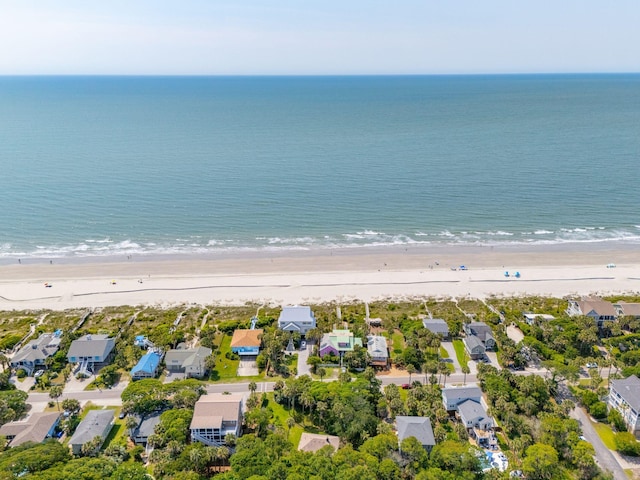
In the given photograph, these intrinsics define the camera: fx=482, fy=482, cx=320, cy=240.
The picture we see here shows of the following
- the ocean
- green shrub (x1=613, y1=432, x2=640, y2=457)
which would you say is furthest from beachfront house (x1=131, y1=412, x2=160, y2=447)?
the ocean

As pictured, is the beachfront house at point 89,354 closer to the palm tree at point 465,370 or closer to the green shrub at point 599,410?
the palm tree at point 465,370

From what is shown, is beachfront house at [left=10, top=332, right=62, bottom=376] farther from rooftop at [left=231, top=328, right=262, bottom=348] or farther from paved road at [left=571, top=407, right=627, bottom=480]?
paved road at [left=571, top=407, right=627, bottom=480]

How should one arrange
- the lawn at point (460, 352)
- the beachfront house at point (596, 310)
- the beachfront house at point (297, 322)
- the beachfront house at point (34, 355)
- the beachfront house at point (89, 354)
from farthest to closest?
the beachfront house at point (596, 310)
the beachfront house at point (297, 322)
the lawn at point (460, 352)
the beachfront house at point (89, 354)
the beachfront house at point (34, 355)

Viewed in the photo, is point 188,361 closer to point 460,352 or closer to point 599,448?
point 460,352

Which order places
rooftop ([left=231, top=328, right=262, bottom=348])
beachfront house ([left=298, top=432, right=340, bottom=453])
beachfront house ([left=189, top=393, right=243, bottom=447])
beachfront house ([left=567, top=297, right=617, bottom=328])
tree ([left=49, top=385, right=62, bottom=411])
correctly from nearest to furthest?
1. beachfront house ([left=298, top=432, right=340, bottom=453])
2. beachfront house ([left=189, top=393, right=243, bottom=447])
3. tree ([left=49, top=385, right=62, bottom=411])
4. rooftop ([left=231, top=328, right=262, bottom=348])
5. beachfront house ([left=567, top=297, right=617, bottom=328])

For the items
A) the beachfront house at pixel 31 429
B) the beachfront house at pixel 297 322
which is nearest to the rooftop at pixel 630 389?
the beachfront house at pixel 297 322

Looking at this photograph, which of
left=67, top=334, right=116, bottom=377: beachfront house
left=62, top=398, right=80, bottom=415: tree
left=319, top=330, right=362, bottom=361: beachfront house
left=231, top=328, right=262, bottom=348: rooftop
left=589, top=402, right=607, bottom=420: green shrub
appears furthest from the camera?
left=231, top=328, right=262, bottom=348: rooftop
